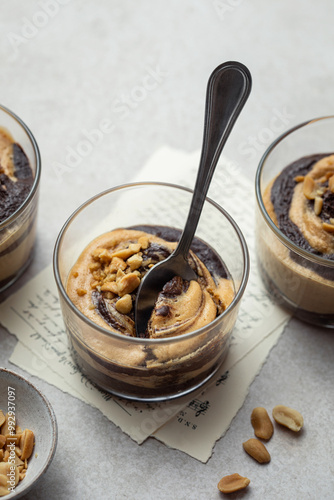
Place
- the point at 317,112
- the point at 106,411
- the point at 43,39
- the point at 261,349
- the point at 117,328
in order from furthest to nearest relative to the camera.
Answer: the point at 43,39
the point at 317,112
the point at 261,349
the point at 106,411
the point at 117,328

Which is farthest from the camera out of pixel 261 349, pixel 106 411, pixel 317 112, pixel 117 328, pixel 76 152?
pixel 317 112

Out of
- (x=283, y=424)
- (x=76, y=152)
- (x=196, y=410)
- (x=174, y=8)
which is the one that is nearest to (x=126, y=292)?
(x=196, y=410)

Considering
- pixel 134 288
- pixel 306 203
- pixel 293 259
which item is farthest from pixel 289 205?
pixel 134 288

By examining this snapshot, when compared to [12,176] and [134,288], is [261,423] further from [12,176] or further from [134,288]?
[12,176]

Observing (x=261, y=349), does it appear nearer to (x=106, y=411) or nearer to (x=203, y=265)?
(x=203, y=265)

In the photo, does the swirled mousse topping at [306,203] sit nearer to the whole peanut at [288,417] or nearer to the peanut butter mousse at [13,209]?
the whole peanut at [288,417]

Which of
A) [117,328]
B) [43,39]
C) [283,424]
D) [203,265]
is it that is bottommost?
[283,424]
